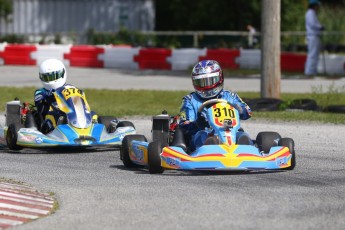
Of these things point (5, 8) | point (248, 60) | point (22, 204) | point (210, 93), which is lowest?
point (248, 60)

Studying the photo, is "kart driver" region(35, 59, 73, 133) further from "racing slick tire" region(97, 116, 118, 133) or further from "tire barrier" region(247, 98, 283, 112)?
"tire barrier" region(247, 98, 283, 112)

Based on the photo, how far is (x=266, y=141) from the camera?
9727 mm

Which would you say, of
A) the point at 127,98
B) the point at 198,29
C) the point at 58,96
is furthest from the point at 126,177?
the point at 198,29

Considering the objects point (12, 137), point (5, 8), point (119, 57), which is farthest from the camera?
point (5, 8)

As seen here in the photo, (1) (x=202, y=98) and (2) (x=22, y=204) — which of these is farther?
(1) (x=202, y=98)

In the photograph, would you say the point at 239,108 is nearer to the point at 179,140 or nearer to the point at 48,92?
the point at 179,140

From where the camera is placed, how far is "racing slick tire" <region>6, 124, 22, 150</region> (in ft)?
37.6

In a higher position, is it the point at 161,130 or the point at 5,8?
the point at 5,8

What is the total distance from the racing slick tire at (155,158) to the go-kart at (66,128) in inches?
73.1

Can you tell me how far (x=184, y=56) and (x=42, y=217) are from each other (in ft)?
61.5

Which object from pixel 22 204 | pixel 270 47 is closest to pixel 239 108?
pixel 22 204

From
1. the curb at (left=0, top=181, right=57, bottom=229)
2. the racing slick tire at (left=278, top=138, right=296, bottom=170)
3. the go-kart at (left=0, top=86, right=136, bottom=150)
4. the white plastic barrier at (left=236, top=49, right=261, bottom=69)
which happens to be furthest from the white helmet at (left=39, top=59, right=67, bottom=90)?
the white plastic barrier at (left=236, top=49, right=261, bottom=69)

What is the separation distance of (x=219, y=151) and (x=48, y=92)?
3.40m

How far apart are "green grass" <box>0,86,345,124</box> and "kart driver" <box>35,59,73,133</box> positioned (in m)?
3.00
